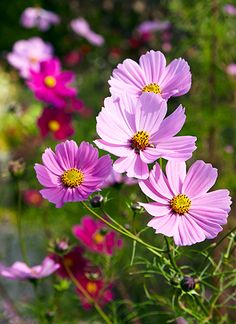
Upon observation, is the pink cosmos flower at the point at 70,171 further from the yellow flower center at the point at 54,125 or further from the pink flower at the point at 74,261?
the yellow flower center at the point at 54,125

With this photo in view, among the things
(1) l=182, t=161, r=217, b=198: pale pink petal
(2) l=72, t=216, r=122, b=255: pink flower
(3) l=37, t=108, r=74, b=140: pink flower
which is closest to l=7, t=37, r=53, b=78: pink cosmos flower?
(3) l=37, t=108, r=74, b=140: pink flower

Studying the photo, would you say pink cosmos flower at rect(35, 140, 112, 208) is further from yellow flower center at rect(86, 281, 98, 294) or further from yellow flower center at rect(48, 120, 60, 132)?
yellow flower center at rect(48, 120, 60, 132)

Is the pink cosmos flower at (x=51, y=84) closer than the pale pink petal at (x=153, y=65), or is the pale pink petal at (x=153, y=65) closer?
Result: the pale pink petal at (x=153, y=65)

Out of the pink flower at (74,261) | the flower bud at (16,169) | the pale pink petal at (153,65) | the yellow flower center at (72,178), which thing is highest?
the pale pink petal at (153,65)

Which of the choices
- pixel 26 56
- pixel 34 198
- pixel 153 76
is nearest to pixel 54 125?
pixel 26 56

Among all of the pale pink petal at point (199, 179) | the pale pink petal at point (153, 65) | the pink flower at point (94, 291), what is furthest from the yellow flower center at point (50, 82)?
the pale pink petal at point (199, 179)
